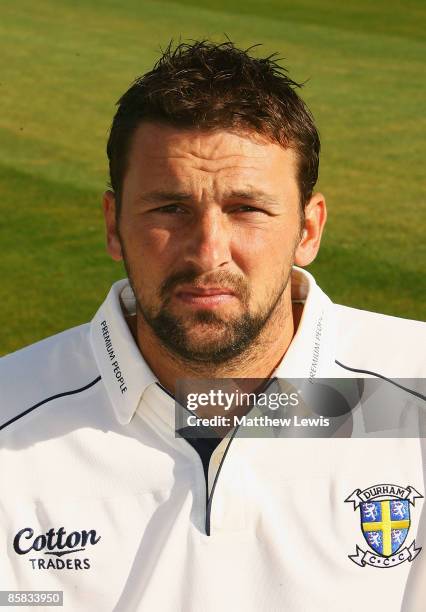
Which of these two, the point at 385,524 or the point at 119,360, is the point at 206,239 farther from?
the point at 385,524

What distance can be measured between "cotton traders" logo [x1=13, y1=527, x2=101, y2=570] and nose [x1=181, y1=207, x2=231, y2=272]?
28.4 inches

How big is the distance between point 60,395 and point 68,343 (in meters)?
0.22

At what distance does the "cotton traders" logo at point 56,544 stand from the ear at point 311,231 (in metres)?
0.94

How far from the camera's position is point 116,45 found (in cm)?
1633

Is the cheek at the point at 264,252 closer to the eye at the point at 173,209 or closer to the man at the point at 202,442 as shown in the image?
the man at the point at 202,442

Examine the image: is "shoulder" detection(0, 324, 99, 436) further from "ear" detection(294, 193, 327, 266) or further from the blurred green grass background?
the blurred green grass background

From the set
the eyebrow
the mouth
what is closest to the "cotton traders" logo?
the mouth

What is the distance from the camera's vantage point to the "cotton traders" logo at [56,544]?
106 inches

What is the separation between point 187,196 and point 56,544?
3.02 ft

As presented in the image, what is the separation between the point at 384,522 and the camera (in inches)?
109

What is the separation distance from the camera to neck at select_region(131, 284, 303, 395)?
2.88 meters

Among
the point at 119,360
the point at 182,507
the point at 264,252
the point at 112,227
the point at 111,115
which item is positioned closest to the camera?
the point at 182,507

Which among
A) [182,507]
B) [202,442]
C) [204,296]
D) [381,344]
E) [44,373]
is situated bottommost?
[182,507]

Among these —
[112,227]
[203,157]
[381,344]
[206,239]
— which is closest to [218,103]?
[203,157]
